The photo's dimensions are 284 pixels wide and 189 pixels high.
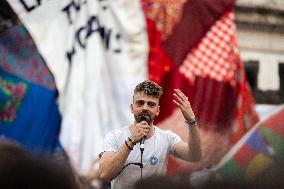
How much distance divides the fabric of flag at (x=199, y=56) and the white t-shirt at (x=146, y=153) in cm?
464

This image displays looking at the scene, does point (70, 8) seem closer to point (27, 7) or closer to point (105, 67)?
point (27, 7)

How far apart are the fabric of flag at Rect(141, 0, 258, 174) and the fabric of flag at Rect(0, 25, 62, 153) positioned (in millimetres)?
1299

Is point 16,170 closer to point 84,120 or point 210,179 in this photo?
point 210,179

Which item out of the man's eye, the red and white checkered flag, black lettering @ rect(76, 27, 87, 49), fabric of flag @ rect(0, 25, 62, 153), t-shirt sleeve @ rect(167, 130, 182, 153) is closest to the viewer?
the man's eye

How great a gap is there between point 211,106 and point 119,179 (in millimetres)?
4996

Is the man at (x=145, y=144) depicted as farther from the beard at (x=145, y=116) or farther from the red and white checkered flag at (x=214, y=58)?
the red and white checkered flag at (x=214, y=58)

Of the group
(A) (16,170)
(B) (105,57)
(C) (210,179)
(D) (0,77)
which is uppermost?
(A) (16,170)

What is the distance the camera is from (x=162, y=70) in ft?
25.1

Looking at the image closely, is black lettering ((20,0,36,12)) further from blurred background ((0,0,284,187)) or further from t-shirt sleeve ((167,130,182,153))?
t-shirt sleeve ((167,130,182,153))

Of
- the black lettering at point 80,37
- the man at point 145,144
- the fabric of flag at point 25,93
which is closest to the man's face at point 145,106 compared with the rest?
the man at point 145,144

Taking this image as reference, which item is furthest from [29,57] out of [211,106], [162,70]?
[211,106]

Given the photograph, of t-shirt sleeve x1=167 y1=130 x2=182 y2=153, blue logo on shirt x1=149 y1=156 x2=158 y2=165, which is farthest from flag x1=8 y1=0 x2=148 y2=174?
blue logo on shirt x1=149 y1=156 x2=158 y2=165

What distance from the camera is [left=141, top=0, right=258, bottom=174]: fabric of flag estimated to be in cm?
761

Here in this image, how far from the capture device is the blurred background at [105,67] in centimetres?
698
